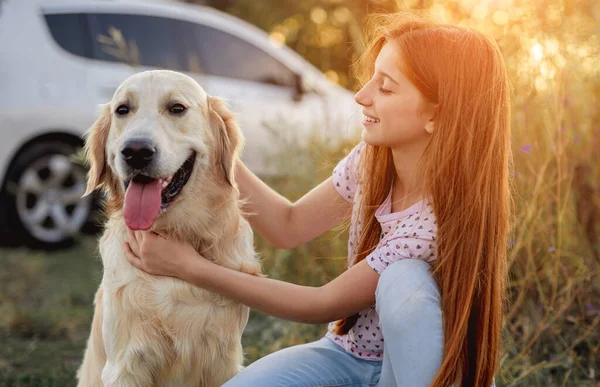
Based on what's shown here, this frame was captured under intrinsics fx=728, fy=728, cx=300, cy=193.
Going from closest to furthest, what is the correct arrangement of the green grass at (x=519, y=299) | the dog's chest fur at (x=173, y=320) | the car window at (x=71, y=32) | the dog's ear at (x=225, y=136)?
the dog's chest fur at (x=173, y=320)
the dog's ear at (x=225, y=136)
the green grass at (x=519, y=299)
the car window at (x=71, y=32)

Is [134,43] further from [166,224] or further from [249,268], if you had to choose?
[249,268]

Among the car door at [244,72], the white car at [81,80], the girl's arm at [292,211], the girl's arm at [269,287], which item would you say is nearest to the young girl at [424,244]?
the girl's arm at [269,287]

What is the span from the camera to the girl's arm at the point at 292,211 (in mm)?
2719

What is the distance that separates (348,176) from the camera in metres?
2.67

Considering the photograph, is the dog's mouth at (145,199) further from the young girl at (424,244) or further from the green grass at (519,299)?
the green grass at (519,299)

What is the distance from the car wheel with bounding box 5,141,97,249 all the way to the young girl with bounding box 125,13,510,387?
3475mm

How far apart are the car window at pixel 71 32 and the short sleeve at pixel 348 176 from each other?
3.73m

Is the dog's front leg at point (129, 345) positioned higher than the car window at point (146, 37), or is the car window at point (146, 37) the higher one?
the car window at point (146, 37)

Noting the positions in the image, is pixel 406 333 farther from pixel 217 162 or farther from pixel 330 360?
pixel 217 162

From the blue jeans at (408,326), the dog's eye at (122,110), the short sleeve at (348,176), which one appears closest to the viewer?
the blue jeans at (408,326)

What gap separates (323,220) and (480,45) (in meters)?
0.90

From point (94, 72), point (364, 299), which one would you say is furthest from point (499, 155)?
point (94, 72)

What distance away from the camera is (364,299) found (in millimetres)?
2287

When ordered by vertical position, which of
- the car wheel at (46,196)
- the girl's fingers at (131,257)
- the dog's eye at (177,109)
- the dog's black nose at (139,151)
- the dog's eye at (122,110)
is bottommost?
A: the car wheel at (46,196)
